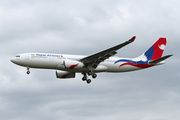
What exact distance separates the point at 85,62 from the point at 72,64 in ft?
8.59

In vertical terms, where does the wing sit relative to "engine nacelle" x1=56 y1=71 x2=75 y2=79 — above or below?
above

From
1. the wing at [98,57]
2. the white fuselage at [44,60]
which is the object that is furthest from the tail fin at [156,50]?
the white fuselage at [44,60]

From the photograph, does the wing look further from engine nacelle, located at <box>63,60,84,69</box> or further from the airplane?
engine nacelle, located at <box>63,60,84,69</box>

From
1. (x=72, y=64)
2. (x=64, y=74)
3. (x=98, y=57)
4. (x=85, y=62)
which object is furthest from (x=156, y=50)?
(x=72, y=64)

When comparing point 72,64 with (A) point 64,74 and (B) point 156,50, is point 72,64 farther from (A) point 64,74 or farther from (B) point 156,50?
(B) point 156,50

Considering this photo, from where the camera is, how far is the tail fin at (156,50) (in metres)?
55.7

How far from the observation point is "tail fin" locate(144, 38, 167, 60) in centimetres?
5566

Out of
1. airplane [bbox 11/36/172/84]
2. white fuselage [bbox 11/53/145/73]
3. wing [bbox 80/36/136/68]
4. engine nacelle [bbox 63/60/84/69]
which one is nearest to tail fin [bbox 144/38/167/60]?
airplane [bbox 11/36/172/84]

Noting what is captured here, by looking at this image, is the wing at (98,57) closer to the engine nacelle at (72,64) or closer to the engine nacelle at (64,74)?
the engine nacelle at (72,64)

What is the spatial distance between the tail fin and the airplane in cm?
113

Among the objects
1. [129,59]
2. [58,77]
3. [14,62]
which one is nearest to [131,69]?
[129,59]

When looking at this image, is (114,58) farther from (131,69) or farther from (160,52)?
(160,52)

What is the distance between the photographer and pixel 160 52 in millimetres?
56688

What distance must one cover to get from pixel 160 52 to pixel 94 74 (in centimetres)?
1507
